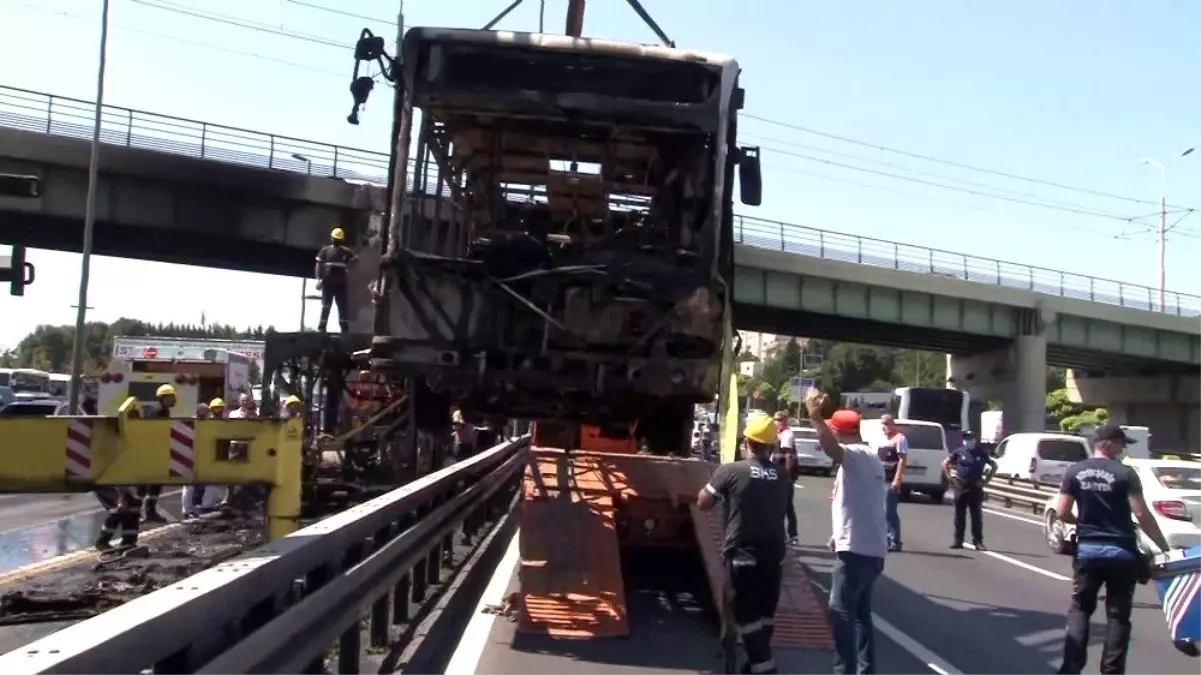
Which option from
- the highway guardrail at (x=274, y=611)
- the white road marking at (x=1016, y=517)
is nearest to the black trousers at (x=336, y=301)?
the highway guardrail at (x=274, y=611)

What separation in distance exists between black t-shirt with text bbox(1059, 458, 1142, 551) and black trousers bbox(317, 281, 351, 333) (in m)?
9.01

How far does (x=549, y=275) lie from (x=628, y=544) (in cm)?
262

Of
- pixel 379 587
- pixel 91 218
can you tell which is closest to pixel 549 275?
pixel 379 587

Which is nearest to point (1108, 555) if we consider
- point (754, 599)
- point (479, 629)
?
point (754, 599)

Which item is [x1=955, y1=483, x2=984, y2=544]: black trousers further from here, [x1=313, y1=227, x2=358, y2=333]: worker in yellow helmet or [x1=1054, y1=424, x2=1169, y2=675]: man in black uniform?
[x1=1054, y1=424, x2=1169, y2=675]: man in black uniform

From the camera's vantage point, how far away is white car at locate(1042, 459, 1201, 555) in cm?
1407

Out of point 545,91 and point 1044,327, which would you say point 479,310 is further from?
point 1044,327

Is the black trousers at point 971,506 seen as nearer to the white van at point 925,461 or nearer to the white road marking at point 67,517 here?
the white road marking at point 67,517

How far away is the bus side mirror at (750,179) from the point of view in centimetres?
1038

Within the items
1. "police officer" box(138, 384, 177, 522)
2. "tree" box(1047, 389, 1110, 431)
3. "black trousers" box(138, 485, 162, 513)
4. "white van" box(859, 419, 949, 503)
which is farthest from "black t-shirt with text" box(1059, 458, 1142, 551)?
"tree" box(1047, 389, 1110, 431)

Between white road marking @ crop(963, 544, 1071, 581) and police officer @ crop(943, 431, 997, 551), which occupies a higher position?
police officer @ crop(943, 431, 997, 551)

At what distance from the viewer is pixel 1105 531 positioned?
7891mm

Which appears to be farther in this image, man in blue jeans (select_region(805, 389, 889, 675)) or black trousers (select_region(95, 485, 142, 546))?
black trousers (select_region(95, 485, 142, 546))

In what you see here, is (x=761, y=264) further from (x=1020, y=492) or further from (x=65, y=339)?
(x=65, y=339)
